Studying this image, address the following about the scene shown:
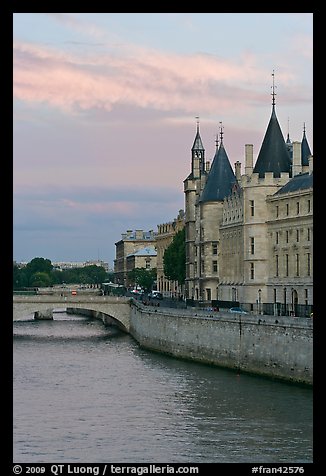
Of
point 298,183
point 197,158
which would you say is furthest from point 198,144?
point 298,183

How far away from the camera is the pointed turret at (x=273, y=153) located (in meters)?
71.9

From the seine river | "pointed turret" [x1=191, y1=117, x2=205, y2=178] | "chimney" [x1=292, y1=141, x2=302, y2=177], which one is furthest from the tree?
the seine river

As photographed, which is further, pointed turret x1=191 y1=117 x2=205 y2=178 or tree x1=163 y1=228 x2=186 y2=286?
tree x1=163 y1=228 x2=186 y2=286

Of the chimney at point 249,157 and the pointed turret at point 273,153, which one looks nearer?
the pointed turret at point 273,153

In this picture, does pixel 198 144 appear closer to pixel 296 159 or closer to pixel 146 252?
pixel 296 159

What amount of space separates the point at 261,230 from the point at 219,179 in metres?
15.8

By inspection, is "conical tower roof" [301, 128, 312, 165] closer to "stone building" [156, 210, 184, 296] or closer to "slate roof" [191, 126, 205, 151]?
"slate roof" [191, 126, 205, 151]

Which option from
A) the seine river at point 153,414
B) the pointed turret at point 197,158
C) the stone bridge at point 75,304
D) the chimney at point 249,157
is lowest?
the seine river at point 153,414

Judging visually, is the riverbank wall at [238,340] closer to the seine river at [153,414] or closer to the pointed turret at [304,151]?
the seine river at [153,414]

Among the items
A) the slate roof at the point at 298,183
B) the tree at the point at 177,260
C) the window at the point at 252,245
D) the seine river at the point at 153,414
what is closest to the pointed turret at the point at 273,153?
the slate roof at the point at 298,183

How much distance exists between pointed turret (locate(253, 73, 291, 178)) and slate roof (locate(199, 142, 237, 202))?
42.3ft

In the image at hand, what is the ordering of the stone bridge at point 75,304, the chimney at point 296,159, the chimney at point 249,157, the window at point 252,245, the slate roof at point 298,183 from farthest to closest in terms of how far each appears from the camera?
1. the stone bridge at point 75,304
2. the chimney at point 249,157
3. the window at point 252,245
4. the chimney at point 296,159
5. the slate roof at point 298,183

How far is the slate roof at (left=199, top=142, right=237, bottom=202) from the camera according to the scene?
86125mm
